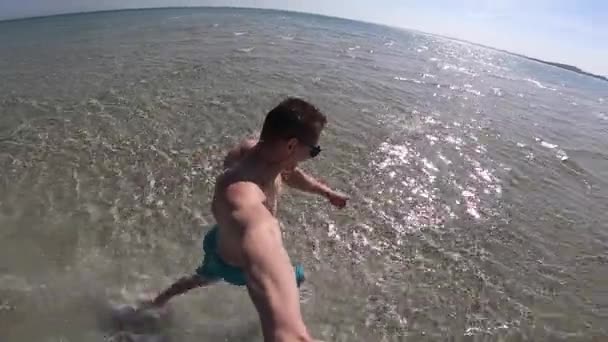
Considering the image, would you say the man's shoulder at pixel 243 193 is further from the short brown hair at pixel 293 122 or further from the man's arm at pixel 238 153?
the man's arm at pixel 238 153

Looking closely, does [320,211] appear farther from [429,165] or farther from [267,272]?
[267,272]

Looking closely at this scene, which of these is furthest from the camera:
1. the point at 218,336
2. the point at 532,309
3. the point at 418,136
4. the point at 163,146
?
the point at 418,136

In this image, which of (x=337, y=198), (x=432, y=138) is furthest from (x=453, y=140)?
(x=337, y=198)

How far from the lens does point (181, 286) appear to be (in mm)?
3555

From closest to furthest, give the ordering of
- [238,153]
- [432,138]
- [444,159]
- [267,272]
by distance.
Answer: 1. [267,272]
2. [238,153]
3. [444,159]
4. [432,138]

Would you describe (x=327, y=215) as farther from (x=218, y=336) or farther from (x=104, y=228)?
(x=104, y=228)

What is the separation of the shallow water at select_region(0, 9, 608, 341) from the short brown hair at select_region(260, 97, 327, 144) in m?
2.21

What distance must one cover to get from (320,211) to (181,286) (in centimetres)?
253

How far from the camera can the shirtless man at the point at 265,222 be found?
5.76 feet

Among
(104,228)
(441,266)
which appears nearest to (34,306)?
(104,228)

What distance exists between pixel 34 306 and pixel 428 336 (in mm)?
3591

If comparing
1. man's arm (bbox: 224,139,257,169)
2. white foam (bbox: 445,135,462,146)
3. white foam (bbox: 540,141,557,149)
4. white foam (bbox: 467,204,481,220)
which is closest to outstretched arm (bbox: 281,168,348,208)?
man's arm (bbox: 224,139,257,169)

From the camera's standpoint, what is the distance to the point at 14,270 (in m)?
4.17

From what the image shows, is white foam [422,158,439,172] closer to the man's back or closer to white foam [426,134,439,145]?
white foam [426,134,439,145]
